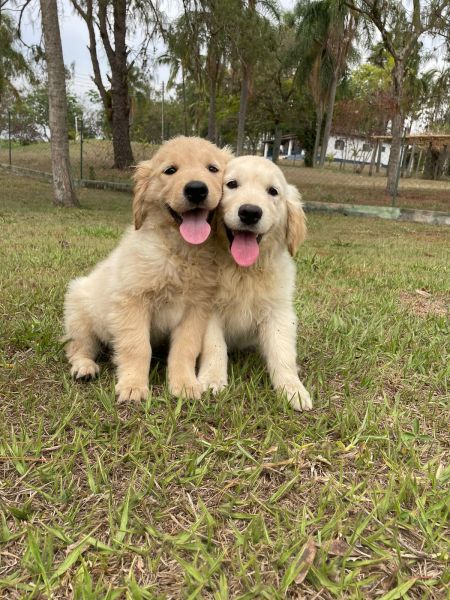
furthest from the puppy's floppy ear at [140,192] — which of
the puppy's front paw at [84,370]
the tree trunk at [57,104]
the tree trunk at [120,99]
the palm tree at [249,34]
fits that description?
the tree trunk at [120,99]

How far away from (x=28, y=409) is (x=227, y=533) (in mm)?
1013

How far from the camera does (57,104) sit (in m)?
8.83

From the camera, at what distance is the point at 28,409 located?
6.52 ft

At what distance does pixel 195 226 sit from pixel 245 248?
245 millimetres

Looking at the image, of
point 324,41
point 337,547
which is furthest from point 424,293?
point 324,41

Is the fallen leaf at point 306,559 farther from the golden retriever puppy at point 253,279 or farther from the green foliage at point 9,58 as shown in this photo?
the green foliage at point 9,58

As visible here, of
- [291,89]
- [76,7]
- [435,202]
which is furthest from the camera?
[291,89]

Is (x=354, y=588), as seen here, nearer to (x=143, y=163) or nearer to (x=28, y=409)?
(x=28, y=409)

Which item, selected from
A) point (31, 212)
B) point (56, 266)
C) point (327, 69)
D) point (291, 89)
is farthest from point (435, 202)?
point (291, 89)

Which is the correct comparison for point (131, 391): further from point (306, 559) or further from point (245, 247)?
point (306, 559)

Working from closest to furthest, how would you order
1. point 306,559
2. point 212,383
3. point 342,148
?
1. point 306,559
2. point 212,383
3. point 342,148

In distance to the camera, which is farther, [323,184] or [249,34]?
[323,184]

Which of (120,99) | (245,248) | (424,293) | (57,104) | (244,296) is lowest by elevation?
(424,293)

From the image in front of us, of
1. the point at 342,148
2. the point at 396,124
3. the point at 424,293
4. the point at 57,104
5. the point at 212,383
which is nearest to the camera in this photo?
the point at 212,383
